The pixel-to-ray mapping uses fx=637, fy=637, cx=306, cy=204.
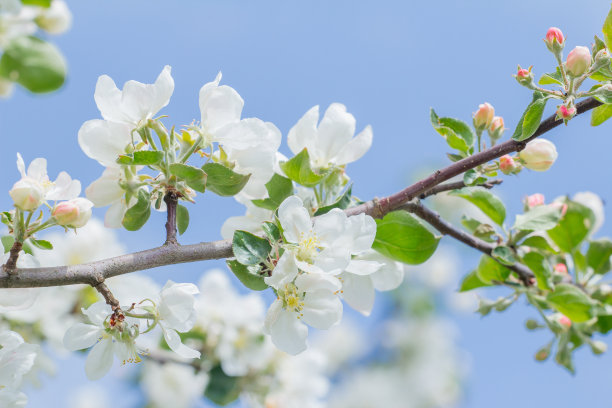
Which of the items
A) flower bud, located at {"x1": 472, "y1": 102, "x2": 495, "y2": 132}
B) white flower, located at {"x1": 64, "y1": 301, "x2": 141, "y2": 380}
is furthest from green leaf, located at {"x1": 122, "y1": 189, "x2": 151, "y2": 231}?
flower bud, located at {"x1": 472, "y1": 102, "x2": 495, "y2": 132}

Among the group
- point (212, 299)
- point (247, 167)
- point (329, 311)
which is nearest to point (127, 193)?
point (247, 167)

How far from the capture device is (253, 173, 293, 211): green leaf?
1.12 meters

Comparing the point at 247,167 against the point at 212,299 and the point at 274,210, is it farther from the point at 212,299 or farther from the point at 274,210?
the point at 212,299

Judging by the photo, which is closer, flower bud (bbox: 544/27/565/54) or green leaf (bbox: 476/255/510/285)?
flower bud (bbox: 544/27/565/54)

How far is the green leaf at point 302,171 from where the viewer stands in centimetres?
108

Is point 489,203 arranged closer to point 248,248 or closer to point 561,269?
point 561,269

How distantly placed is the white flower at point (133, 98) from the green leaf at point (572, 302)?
86 centimetres

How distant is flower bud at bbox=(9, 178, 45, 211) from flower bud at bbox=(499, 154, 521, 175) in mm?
755

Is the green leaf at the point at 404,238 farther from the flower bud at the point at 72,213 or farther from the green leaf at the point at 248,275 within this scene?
the flower bud at the point at 72,213

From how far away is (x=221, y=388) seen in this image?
1.93m

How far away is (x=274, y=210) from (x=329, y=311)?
23cm

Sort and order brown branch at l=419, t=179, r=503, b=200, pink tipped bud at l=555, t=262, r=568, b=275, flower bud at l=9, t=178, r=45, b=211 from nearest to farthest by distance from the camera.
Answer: flower bud at l=9, t=178, r=45, b=211
brown branch at l=419, t=179, r=503, b=200
pink tipped bud at l=555, t=262, r=568, b=275

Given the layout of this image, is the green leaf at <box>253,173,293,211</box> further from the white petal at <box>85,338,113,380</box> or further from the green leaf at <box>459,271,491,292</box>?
the green leaf at <box>459,271,491,292</box>

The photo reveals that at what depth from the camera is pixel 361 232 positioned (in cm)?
98
